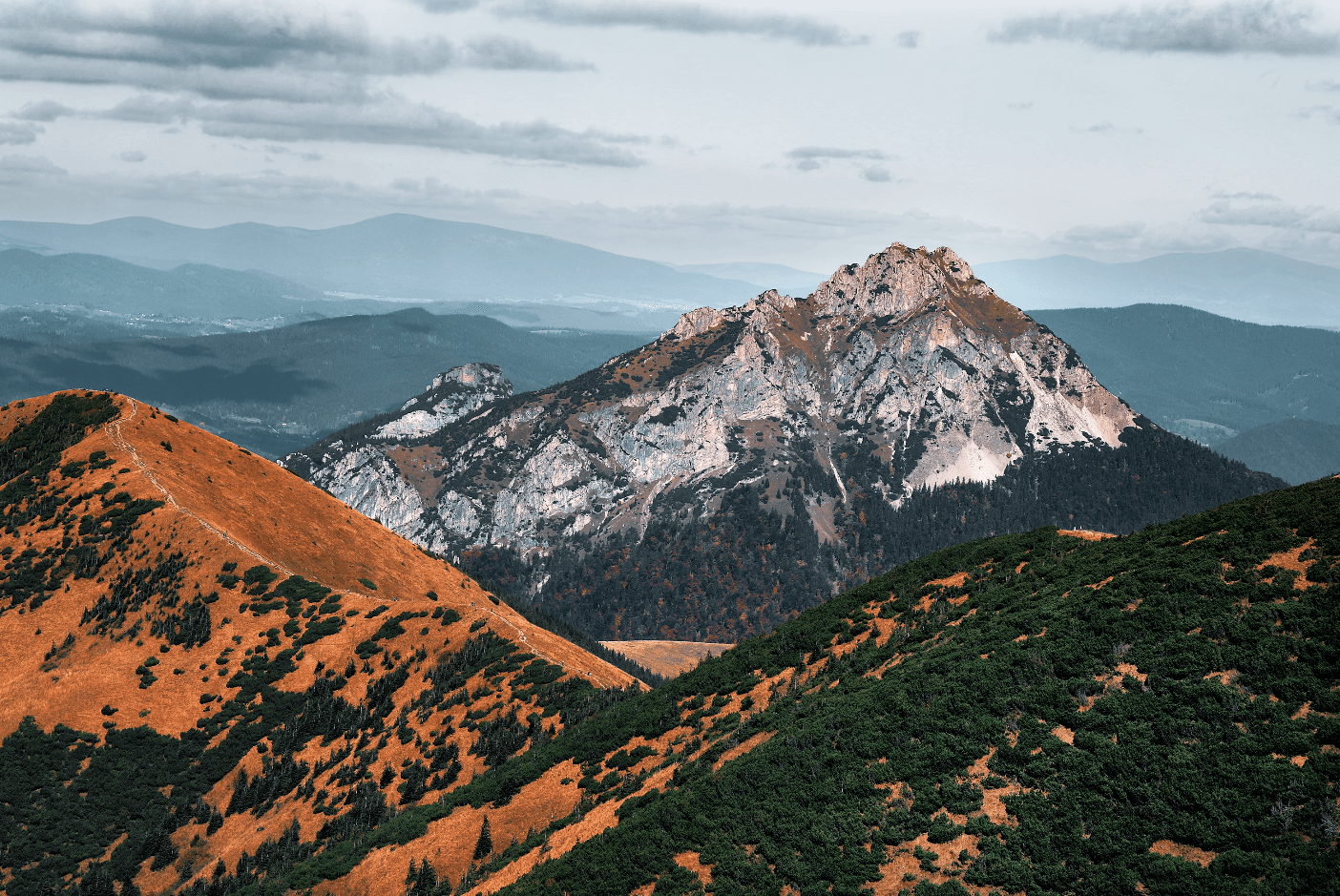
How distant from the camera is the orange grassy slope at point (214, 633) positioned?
86375 millimetres

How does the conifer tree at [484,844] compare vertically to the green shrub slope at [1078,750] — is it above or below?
below

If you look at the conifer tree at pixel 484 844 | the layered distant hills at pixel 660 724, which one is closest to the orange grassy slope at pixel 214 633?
the layered distant hills at pixel 660 724

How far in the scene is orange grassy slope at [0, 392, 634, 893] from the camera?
8638cm

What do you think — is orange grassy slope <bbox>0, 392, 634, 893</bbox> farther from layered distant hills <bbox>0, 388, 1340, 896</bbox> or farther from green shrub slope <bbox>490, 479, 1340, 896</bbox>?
green shrub slope <bbox>490, 479, 1340, 896</bbox>

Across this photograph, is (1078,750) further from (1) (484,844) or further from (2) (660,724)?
(1) (484,844)

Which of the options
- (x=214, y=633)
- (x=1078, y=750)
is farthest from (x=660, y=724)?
(x=214, y=633)

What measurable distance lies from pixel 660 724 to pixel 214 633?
67386 mm

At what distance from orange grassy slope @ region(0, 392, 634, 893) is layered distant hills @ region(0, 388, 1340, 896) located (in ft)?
1.47

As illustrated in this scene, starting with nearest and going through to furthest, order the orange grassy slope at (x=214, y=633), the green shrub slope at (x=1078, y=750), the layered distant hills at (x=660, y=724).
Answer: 1. the green shrub slope at (x=1078, y=750)
2. the layered distant hills at (x=660, y=724)
3. the orange grassy slope at (x=214, y=633)

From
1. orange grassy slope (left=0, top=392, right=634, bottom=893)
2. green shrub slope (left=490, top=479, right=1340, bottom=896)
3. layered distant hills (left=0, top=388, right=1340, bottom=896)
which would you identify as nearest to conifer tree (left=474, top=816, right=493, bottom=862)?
layered distant hills (left=0, top=388, right=1340, bottom=896)

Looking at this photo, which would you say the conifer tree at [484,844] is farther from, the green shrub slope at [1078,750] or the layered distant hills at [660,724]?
the green shrub slope at [1078,750]

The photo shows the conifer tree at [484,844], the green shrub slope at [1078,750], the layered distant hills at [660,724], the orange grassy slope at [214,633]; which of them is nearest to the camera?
the green shrub slope at [1078,750]

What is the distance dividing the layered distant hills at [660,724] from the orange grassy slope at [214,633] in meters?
0.45

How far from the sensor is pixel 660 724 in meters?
71.2
